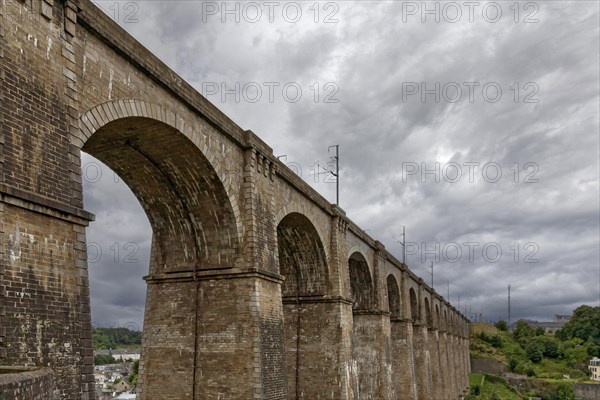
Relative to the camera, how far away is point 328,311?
22328 millimetres

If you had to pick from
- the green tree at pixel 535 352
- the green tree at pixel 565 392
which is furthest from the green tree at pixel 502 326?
the green tree at pixel 565 392

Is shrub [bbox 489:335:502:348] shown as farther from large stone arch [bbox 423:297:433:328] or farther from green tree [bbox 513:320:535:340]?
large stone arch [bbox 423:297:433:328]

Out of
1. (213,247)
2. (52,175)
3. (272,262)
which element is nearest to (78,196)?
(52,175)

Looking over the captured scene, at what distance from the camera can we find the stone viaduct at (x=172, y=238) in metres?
7.77

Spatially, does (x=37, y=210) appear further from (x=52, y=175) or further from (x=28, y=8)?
(x=28, y=8)

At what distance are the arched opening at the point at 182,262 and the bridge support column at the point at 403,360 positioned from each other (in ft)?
69.0

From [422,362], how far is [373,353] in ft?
43.6

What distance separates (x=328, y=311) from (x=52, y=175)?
51.2 ft

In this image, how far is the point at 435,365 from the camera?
45.9m

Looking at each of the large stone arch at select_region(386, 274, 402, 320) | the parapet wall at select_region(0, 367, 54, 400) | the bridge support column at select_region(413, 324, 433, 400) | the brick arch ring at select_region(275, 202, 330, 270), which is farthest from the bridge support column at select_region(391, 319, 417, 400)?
the parapet wall at select_region(0, 367, 54, 400)

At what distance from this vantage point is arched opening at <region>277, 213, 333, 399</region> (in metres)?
21.8

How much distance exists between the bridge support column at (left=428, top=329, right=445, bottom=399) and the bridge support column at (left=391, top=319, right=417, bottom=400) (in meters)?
9.68

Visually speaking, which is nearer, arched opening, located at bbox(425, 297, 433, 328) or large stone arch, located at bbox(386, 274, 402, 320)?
large stone arch, located at bbox(386, 274, 402, 320)

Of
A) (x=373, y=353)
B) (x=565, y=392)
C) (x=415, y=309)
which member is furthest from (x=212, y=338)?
(x=565, y=392)
